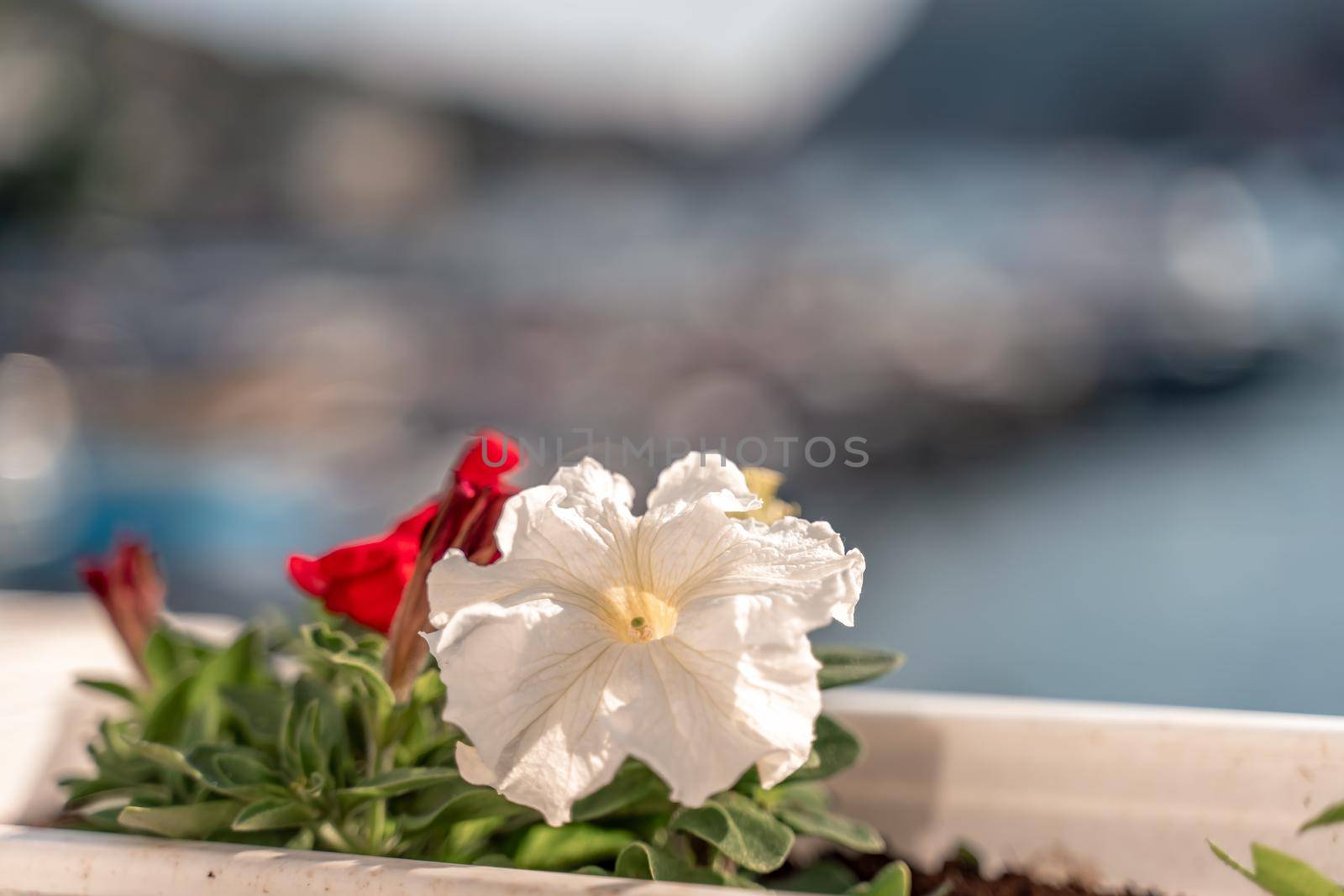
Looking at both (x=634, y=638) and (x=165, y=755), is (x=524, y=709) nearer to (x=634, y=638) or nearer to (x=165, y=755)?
(x=634, y=638)

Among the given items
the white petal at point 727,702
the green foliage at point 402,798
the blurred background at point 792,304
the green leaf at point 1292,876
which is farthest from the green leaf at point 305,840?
the blurred background at point 792,304

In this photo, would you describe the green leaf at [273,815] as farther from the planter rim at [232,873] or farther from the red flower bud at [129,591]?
the red flower bud at [129,591]

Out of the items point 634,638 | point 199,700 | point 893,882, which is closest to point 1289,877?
point 893,882

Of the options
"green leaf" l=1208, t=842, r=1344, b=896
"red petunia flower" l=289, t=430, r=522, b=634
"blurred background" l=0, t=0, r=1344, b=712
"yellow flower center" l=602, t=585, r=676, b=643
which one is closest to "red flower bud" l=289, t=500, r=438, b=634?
"red petunia flower" l=289, t=430, r=522, b=634

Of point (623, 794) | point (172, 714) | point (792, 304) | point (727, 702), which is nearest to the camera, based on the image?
point (727, 702)

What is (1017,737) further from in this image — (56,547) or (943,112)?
(943,112)

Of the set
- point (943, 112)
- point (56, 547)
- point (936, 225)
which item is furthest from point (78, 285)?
point (943, 112)
